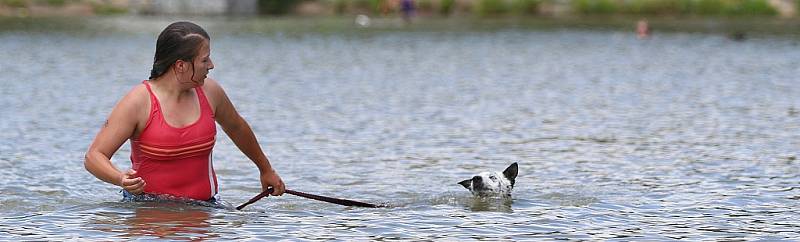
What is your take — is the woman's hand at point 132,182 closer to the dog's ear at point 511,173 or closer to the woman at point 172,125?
the woman at point 172,125

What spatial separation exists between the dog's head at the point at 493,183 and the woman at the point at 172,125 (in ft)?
9.56

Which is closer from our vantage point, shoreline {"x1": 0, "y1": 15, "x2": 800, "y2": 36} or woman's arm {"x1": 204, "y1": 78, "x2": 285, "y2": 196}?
woman's arm {"x1": 204, "y1": 78, "x2": 285, "y2": 196}

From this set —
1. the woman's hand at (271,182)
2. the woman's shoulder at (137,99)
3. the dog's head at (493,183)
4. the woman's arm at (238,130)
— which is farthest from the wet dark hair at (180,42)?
the dog's head at (493,183)

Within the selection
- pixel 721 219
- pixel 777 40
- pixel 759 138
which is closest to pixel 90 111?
Answer: pixel 759 138

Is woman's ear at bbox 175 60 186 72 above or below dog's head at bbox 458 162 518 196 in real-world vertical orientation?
above

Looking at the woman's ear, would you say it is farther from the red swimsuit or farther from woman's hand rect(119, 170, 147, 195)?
woman's hand rect(119, 170, 147, 195)

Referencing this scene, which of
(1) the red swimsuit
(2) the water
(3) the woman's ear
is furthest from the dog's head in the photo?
(3) the woman's ear

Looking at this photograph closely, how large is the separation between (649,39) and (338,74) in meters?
20.6

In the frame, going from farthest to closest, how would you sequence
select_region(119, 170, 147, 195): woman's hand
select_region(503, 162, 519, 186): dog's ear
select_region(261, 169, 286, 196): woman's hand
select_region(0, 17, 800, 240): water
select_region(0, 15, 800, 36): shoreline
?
select_region(0, 15, 800, 36): shoreline, select_region(503, 162, 519, 186): dog's ear, select_region(0, 17, 800, 240): water, select_region(261, 169, 286, 196): woman's hand, select_region(119, 170, 147, 195): woman's hand

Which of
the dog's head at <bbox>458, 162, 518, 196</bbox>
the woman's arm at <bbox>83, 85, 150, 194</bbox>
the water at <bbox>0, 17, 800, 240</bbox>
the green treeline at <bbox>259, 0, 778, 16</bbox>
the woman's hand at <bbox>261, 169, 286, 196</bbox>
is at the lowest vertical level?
the green treeline at <bbox>259, 0, 778, 16</bbox>

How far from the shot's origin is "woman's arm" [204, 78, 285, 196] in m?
10.3

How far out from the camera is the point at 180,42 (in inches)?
388

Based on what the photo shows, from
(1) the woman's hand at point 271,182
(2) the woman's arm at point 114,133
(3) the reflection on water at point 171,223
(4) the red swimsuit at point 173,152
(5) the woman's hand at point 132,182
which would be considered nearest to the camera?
(5) the woman's hand at point 132,182

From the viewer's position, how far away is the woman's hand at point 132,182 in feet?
31.5
